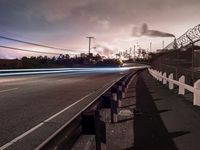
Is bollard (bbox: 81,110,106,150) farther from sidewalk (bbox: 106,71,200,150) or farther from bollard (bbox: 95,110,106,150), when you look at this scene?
sidewalk (bbox: 106,71,200,150)

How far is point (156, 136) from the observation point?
8.66 metres

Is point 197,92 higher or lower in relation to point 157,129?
higher

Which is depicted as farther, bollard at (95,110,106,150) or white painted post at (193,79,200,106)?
white painted post at (193,79,200,106)

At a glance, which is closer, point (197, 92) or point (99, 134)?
point (99, 134)

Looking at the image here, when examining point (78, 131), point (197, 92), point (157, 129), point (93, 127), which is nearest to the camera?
point (78, 131)

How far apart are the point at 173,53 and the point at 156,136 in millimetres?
18917

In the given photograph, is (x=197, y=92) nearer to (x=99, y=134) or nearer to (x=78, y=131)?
(x=99, y=134)

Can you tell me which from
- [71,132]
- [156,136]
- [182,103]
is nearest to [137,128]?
[156,136]

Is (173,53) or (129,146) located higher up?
(173,53)

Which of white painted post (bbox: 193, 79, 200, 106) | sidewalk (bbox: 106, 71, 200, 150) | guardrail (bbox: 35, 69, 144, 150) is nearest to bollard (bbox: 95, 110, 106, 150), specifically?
guardrail (bbox: 35, 69, 144, 150)

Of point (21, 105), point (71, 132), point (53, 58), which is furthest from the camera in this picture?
point (53, 58)

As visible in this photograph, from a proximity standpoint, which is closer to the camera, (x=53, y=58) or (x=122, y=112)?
(x=122, y=112)

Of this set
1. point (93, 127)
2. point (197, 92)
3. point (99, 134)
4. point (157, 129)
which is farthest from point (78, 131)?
point (197, 92)

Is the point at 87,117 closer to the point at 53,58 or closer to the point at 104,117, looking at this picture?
the point at 104,117
